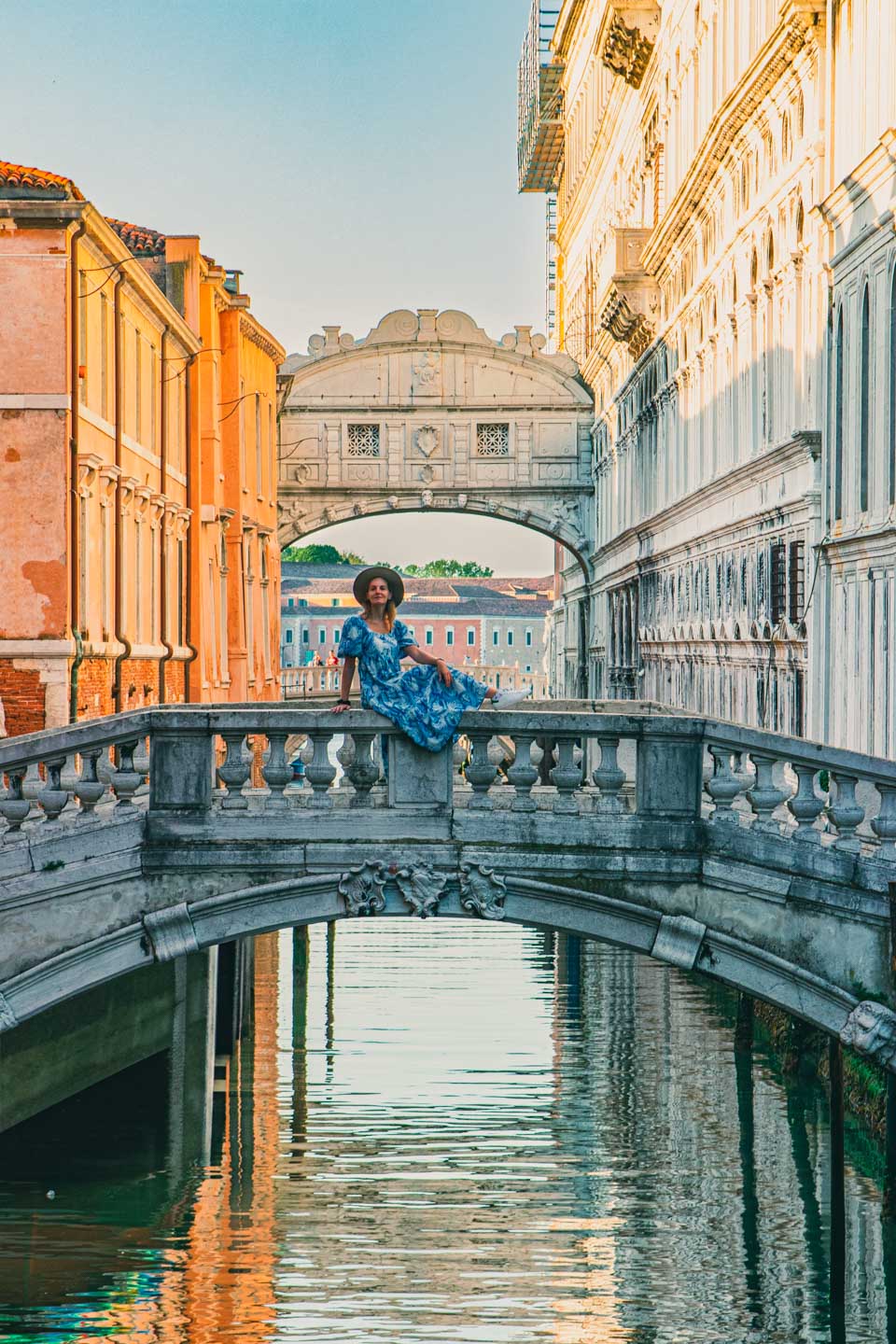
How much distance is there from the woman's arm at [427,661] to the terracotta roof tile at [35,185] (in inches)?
565

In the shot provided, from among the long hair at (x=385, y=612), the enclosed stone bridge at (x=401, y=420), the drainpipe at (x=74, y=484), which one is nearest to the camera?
the long hair at (x=385, y=612)

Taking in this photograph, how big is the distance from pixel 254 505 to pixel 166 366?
10.2 meters

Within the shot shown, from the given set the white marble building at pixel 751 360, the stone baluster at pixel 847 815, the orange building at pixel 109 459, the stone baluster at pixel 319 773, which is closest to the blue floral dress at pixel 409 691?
the stone baluster at pixel 319 773

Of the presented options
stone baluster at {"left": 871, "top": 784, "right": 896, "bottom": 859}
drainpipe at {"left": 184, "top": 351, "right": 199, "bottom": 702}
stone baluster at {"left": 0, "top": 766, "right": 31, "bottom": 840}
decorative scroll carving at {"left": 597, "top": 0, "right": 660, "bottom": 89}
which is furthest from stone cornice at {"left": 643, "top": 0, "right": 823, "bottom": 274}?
stone baluster at {"left": 0, "top": 766, "right": 31, "bottom": 840}

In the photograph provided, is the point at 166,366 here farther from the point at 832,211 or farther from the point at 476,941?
the point at 832,211

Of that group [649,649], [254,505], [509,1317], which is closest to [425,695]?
[509,1317]

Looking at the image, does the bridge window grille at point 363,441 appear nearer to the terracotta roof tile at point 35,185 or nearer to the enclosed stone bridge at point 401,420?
the enclosed stone bridge at point 401,420

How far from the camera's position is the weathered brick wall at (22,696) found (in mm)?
25203

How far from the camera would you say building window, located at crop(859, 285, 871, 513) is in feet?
66.4

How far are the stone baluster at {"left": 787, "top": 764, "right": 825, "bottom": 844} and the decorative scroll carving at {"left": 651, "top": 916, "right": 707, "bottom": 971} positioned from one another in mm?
849

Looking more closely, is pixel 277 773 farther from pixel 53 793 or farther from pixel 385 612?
pixel 53 793

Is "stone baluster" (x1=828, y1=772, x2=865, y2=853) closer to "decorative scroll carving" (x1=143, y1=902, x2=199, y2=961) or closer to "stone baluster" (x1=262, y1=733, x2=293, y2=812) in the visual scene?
"stone baluster" (x1=262, y1=733, x2=293, y2=812)

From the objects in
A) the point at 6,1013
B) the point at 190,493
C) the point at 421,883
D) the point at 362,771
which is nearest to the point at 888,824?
the point at 421,883

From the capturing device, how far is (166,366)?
34.7 m
